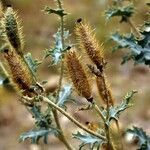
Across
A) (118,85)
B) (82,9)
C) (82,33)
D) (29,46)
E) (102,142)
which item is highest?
(82,9)

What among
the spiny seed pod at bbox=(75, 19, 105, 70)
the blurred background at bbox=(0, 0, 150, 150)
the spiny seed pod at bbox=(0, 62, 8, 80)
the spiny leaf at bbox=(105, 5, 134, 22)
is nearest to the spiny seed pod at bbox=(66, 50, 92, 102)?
the spiny seed pod at bbox=(75, 19, 105, 70)

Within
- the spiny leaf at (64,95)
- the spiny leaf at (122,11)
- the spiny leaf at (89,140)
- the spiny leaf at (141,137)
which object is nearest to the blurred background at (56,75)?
the spiny leaf at (122,11)

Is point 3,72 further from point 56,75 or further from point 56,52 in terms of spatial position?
point 56,75

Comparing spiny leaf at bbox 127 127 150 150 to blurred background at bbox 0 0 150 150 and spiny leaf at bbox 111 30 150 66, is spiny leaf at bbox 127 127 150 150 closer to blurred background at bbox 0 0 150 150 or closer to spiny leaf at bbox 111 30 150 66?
spiny leaf at bbox 111 30 150 66

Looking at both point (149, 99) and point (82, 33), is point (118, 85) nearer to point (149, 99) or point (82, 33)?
point (149, 99)

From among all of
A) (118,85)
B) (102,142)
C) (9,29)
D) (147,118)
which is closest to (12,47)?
(9,29)

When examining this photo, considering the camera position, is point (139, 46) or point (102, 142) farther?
point (139, 46)

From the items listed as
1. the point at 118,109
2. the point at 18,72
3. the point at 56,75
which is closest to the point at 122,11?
the point at 118,109
